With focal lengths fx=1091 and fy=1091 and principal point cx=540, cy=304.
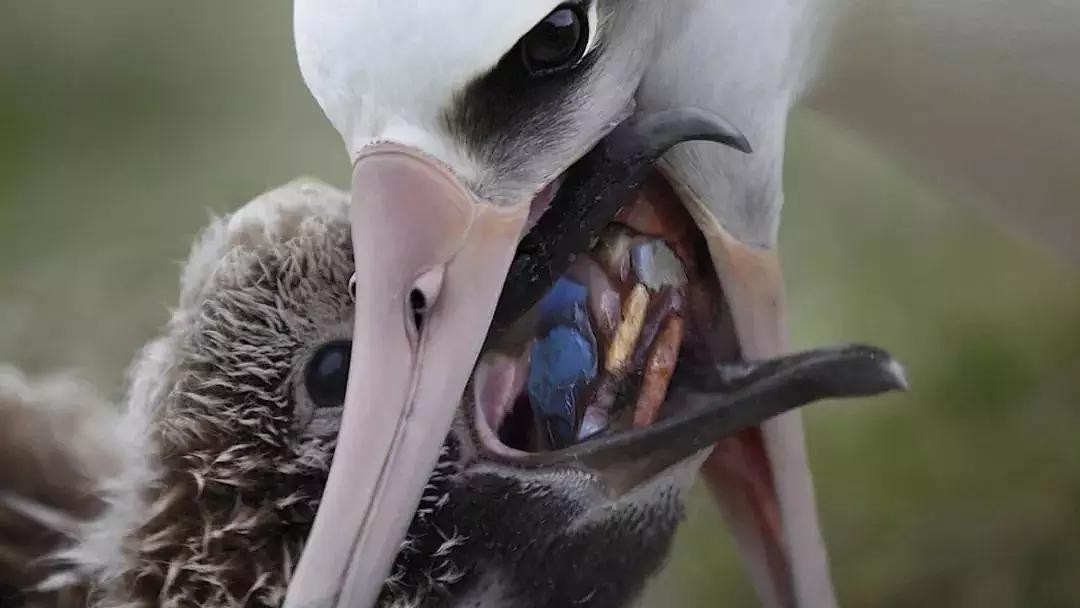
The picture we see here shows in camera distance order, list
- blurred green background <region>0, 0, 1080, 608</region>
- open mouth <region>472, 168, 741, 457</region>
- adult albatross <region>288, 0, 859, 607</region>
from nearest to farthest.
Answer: adult albatross <region>288, 0, 859, 607</region>, open mouth <region>472, 168, 741, 457</region>, blurred green background <region>0, 0, 1080, 608</region>

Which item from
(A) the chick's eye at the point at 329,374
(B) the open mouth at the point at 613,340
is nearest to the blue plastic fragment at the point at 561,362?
(B) the open mouth at the point at 613,340

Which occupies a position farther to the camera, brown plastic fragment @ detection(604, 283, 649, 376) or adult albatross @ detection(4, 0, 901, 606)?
brown plastic fragment @ detection(604, 283, 649, 376)

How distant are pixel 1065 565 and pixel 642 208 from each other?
41 cm

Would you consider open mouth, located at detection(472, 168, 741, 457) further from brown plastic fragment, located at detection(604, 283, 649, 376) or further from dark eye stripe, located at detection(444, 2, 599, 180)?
dark eye stripe, located at detection(444, 2, 599, 180)

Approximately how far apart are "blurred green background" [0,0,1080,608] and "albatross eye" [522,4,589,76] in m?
0.22

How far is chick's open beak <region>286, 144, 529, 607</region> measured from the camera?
1.65 ft

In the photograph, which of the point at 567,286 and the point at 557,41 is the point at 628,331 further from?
the point at 557,41

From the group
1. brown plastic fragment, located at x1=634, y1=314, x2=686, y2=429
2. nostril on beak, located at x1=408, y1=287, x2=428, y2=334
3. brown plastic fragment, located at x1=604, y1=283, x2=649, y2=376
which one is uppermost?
nostril on beak, located at x1=408, y1=287, x2=428, y2=334

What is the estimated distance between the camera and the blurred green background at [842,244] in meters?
0.71

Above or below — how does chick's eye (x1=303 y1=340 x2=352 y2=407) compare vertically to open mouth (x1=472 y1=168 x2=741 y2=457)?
above

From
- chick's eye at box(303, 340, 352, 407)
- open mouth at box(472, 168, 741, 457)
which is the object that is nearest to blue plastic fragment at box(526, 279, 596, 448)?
open mouth at box(472, 168, 741, 457)

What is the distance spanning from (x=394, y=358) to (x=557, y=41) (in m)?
0.16

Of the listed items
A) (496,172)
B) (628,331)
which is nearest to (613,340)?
(628,331)

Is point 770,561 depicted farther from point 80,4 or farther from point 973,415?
point 80,4
